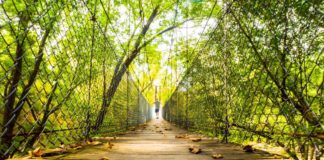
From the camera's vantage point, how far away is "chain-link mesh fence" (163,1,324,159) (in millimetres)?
2012

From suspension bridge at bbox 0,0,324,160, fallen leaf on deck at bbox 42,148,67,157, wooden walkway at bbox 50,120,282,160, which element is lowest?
wooden walkway at bbox 50,120,282,160

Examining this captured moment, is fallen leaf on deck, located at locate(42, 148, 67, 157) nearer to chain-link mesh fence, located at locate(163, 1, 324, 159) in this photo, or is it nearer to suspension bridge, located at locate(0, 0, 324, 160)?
suspension bridge, located at locate(0, 0, 324, 160)

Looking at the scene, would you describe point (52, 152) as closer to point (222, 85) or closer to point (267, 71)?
point (267, 71)

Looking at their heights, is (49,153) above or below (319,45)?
below

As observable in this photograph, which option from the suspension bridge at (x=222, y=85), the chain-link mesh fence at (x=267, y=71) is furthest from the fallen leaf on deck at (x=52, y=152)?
the chain-link mesh fence at (x=267, y=71)

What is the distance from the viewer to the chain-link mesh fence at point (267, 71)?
201 cm

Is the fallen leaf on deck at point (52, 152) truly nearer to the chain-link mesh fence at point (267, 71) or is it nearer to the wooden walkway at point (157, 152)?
the wooden walkway at point (157, 152)

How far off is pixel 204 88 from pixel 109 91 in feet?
4.74

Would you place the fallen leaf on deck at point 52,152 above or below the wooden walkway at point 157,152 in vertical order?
above

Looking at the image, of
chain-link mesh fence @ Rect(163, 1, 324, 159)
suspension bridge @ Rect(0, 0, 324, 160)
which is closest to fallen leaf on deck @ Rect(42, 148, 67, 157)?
suspension bridge @ Rect(0, 0, 324, 160)

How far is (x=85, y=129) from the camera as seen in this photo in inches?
119

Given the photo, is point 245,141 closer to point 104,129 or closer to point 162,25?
point 104,129

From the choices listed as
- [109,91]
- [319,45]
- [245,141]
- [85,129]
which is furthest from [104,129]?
[319,45]

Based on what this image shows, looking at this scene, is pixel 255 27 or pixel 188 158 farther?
pixel 255 27
